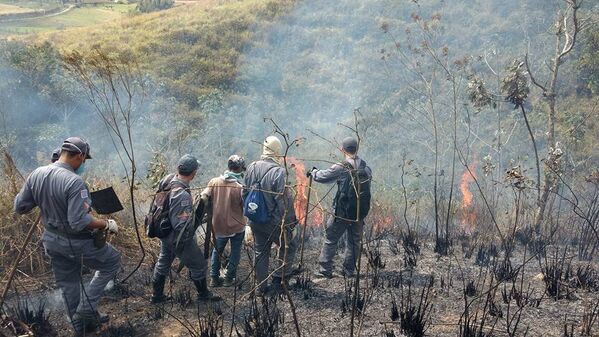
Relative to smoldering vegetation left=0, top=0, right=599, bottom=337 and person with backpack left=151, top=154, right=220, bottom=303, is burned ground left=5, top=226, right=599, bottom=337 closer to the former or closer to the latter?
smoldering vegetation left=0, top=0, right=599, bottom=337

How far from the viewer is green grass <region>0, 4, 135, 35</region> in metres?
25.6

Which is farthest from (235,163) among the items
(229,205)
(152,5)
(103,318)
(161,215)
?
(152,5)

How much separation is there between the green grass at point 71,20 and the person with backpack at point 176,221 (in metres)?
22.7

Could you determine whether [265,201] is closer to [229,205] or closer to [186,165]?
[229,205]

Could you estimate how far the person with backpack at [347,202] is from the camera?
5449mm

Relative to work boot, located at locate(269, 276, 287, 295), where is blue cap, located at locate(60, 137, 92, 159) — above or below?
above

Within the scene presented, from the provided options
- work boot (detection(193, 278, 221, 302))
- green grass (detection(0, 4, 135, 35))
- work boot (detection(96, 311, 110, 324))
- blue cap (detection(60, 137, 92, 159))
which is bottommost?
work boot (detection(96, 311, 110, 324))

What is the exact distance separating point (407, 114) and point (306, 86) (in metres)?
4.16

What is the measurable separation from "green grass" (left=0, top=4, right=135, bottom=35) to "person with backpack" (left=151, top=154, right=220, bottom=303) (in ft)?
74.5

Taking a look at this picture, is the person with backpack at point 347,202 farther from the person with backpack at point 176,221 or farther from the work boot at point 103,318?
the work boot at point 103,318

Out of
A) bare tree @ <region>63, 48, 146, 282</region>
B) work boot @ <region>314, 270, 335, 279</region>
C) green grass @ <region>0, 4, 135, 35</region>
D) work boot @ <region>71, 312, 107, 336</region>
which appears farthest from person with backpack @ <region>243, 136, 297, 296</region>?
green grass @ <region>0, 4, 135, 35</region>

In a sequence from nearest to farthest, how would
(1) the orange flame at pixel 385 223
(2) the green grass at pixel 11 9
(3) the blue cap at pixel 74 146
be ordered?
(3) the blue cap at pixel 74 146, (1) the orange flame at pixel 385 223, (2) the green grass at pixel 11 9

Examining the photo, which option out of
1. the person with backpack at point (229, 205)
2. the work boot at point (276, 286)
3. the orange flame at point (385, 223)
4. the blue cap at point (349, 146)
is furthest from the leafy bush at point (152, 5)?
the work boot at point (276, 286)

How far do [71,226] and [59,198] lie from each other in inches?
9.3
